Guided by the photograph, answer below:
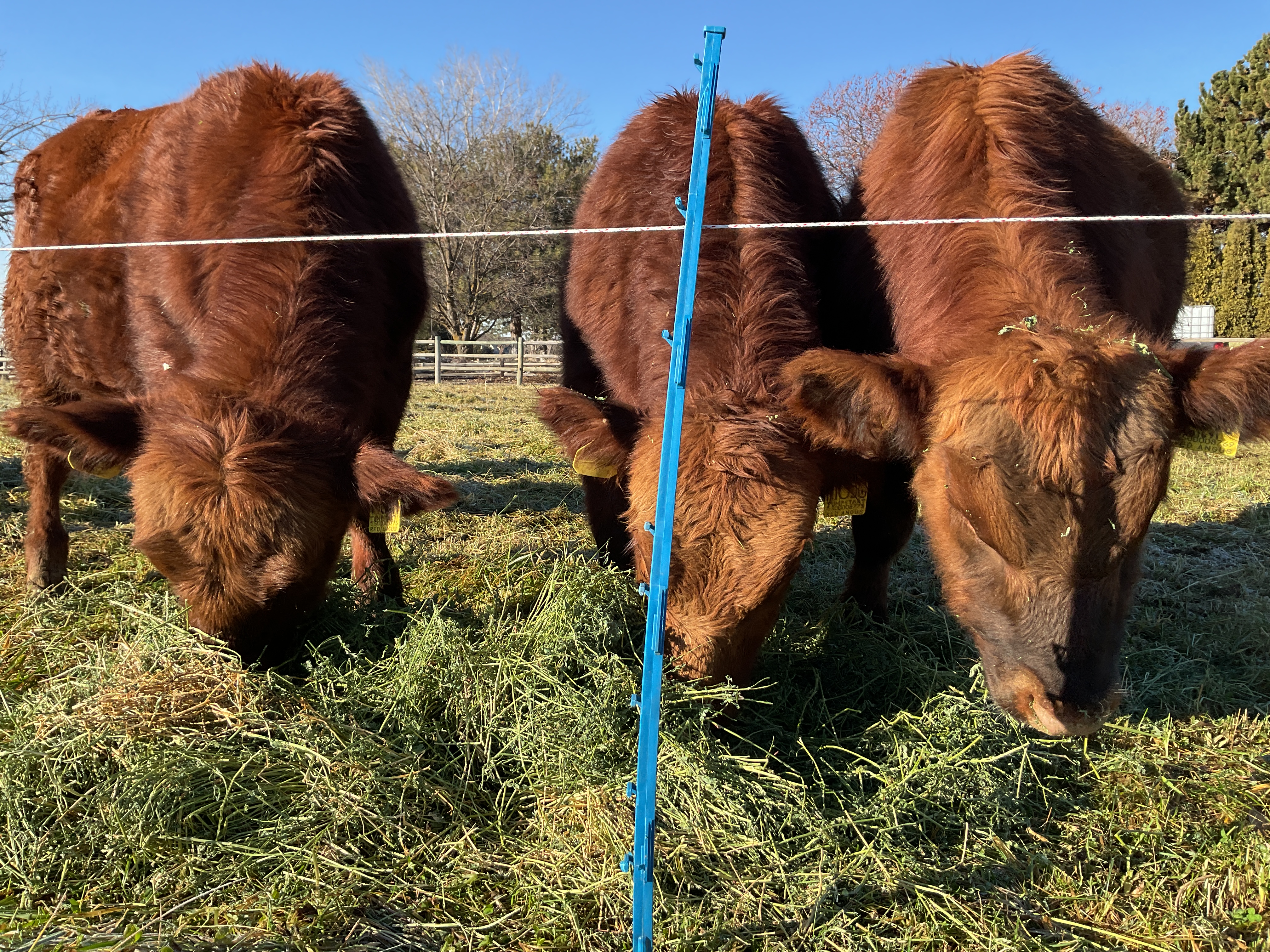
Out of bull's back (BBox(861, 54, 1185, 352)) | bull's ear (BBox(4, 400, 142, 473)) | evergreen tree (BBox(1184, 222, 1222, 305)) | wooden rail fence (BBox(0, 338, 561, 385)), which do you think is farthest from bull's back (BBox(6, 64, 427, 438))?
evergreen tree (BBox(1184, 222, 1222, 305))

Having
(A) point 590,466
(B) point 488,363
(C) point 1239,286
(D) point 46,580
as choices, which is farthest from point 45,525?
(C) point 1239,286

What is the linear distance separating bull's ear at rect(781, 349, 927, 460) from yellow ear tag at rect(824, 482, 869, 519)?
0.38m

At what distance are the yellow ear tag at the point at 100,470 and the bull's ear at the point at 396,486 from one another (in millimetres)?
933

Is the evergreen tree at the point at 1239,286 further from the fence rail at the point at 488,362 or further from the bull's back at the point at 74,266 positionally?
the bull's back at the point at 74,266

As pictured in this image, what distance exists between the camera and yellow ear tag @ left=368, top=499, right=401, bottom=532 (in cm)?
303

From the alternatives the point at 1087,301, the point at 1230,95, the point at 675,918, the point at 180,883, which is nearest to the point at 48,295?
the point at 180,883

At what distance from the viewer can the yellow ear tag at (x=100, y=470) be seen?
3062mm

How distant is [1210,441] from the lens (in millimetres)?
2791

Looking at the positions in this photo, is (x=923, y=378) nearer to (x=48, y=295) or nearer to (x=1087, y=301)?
(x=1087, y=301)

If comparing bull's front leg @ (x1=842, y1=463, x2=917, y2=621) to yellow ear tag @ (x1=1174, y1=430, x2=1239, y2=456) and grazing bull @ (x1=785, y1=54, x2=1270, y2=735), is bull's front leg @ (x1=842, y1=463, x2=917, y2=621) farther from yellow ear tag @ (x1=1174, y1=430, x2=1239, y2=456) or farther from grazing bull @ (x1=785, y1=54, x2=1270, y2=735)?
yellow ear tag @ (x1=1174, y1=430, x2=1239, y2=456)

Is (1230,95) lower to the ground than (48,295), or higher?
higher

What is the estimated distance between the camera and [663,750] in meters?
2.59

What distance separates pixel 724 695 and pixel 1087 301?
190cm

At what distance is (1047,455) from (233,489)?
2.59m
